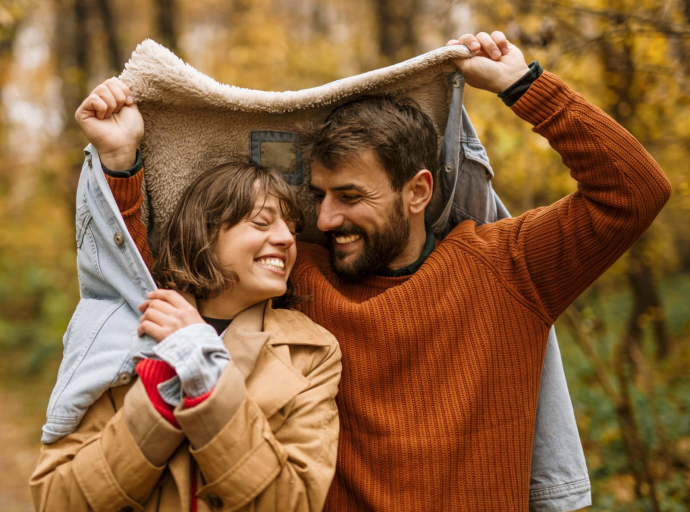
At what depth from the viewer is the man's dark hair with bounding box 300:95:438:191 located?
8.03ft

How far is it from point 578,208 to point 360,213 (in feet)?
2.69

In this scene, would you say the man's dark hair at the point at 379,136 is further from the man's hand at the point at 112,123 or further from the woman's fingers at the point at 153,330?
→ the woman's fingers at the point at 153,330

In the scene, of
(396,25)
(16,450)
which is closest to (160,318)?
(16,450)

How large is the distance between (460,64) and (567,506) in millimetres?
1723

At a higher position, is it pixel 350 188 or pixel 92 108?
pixel 92 108

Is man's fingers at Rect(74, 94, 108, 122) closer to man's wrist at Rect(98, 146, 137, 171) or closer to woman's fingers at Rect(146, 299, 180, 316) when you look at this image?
man's wrist at Rect(98, 146, 137, 171)

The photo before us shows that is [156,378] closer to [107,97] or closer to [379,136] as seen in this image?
[107,97]

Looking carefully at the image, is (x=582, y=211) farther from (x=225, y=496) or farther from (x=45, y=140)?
(x=45, y=140)

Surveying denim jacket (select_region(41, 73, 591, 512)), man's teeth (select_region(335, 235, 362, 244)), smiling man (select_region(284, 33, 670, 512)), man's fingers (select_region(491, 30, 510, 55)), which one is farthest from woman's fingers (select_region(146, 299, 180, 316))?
man's fingers (select_region(491, 30, 510, 55))

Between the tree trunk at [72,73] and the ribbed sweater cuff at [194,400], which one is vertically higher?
the tree trunk at [72,73]

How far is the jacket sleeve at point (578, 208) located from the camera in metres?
2.20

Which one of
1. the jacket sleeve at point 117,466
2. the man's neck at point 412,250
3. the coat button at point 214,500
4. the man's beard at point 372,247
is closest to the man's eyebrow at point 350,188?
the man's beard at point 372,247

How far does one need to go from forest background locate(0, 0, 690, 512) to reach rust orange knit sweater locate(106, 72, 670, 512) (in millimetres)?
1536

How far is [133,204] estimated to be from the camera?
89.1 inches
